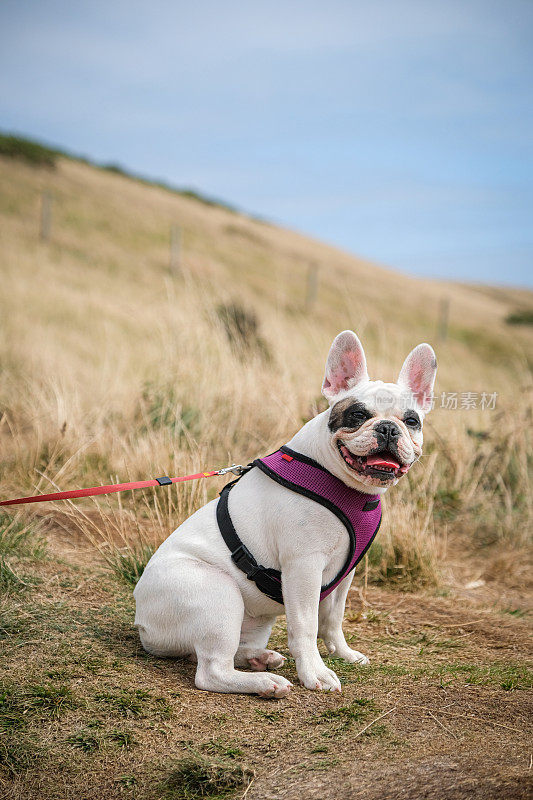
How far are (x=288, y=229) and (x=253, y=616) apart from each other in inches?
1830

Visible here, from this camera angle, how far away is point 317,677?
118 inches

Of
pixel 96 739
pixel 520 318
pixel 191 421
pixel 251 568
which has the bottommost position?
pixel 96 739

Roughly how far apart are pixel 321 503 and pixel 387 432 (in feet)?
1.43

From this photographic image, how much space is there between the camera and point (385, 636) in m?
3.96

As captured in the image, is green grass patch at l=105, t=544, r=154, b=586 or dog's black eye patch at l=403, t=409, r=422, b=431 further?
green grass patch at l=105, t=544, r=154, b=586

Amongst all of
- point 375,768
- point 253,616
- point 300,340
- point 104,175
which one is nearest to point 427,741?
point 375,768

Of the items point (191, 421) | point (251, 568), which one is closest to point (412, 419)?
point (251, 568)

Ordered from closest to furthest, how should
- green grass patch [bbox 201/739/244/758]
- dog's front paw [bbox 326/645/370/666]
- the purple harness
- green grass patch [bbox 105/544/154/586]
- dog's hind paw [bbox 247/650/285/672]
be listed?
green grass patch [bbox 201/739/244/758]
the purple harness
dog's hind paw [bbox 247/650/285/672]
dog's front paw [bbox 326/645/370/666]
green grass patch [bbox 105/544/154/586]

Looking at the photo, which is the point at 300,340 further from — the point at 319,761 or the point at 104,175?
the point at 104,175

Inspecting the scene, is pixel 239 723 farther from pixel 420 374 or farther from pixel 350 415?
pixel 420 374

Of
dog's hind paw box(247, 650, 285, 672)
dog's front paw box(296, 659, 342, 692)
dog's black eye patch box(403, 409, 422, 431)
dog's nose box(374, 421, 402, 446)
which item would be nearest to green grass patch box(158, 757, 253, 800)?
dog's front paw box(296, 659, 342, 692)

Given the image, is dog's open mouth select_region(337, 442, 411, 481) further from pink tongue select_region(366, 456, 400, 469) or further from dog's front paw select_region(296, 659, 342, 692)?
dog's front paw select_region(296, 659, 342, 692)

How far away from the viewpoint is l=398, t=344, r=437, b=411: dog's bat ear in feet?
10.2

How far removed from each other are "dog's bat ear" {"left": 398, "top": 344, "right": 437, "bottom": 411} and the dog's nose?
33 centimetres
